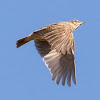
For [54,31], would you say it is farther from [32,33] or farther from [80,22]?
[80,22]

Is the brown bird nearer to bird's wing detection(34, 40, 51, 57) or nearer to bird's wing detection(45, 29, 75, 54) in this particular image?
bird's wing detection(45, 29, 75, 54)

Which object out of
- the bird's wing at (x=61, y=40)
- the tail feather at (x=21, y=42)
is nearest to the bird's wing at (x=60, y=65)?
the tail feather at (x=21, y=42)

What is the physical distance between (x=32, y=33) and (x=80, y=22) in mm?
1865

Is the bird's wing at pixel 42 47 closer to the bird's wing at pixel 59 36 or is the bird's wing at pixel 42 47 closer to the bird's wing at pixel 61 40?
the bird's wing at pixel 59 36

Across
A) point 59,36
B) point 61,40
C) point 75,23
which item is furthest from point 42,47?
point 61,40

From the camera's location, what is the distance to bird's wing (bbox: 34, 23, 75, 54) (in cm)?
1148

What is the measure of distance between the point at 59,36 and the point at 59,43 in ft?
1.01

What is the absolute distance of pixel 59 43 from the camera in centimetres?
1159

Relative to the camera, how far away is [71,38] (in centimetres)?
1177

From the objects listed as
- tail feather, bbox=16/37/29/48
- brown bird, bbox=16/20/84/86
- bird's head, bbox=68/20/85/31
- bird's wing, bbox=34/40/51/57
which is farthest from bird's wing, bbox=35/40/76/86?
bird's head, bbox=68/20/85/31

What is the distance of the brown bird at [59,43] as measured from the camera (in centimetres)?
1170

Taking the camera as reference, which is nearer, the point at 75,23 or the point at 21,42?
the point at 21,42

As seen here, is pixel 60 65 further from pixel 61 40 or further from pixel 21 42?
pixel 61 40

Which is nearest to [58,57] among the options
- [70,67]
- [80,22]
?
[70,67]
